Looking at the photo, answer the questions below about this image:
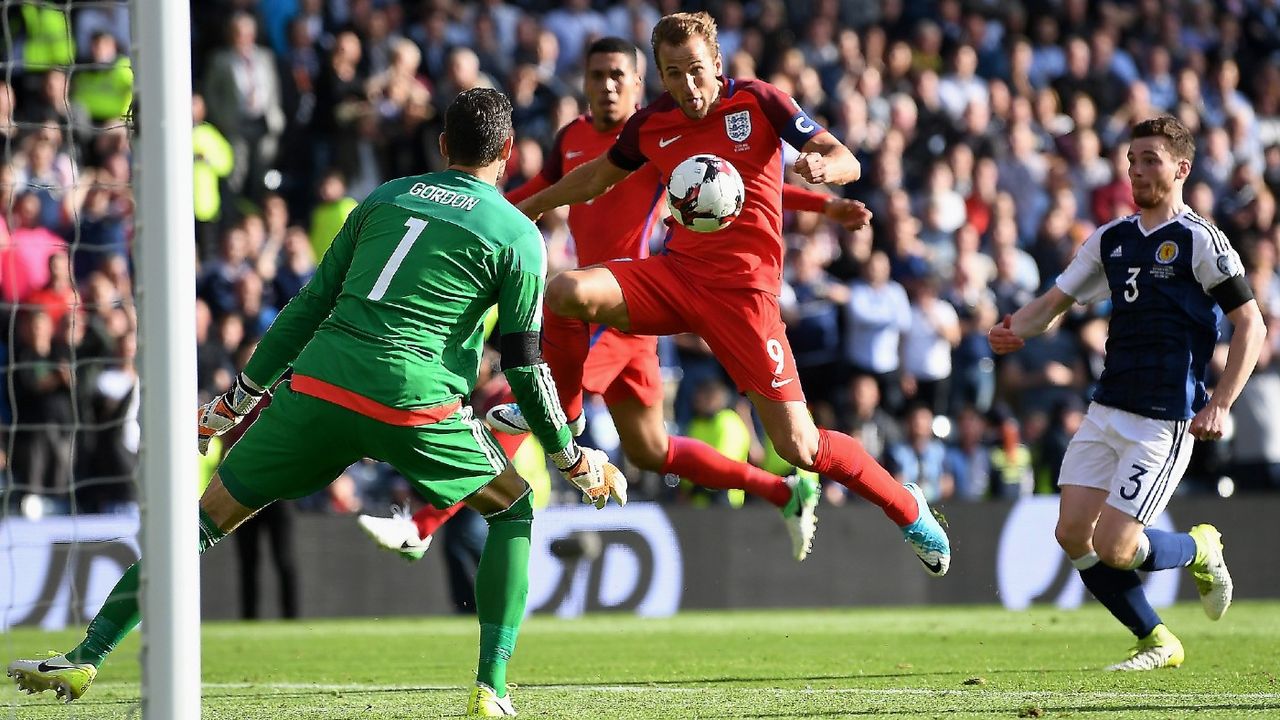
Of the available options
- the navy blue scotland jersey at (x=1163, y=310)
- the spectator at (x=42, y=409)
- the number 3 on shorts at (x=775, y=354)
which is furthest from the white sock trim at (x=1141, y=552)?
the spectator at (x=42, y=409)

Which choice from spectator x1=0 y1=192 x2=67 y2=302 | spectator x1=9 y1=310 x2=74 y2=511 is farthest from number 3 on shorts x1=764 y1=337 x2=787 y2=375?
spectator x1=0 y1=192 x2=67 y2=302

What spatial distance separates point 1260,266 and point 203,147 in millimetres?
9566

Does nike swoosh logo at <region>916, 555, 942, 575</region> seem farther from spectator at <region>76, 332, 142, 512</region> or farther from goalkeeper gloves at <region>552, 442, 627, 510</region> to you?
spectator at <region>76, 332, 142, 512</region>

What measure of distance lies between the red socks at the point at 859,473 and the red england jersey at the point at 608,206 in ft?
5.44

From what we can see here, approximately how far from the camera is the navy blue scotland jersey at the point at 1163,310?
7.79m

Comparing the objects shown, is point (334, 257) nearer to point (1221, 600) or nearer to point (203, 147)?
point (1221, 600)

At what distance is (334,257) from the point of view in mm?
6328

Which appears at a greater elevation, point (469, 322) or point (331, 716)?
point (469, 322)

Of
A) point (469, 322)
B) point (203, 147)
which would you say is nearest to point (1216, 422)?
point (469, 322)

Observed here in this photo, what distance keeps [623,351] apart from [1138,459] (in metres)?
2.70

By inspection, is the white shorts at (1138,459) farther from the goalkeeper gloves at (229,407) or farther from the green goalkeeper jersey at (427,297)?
the goalkeeper gloves at (229,407)

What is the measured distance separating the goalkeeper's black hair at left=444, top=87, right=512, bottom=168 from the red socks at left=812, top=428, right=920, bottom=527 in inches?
101

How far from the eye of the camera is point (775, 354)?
7855mm

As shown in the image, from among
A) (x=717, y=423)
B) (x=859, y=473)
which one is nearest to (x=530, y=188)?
(x=859, y=473)
